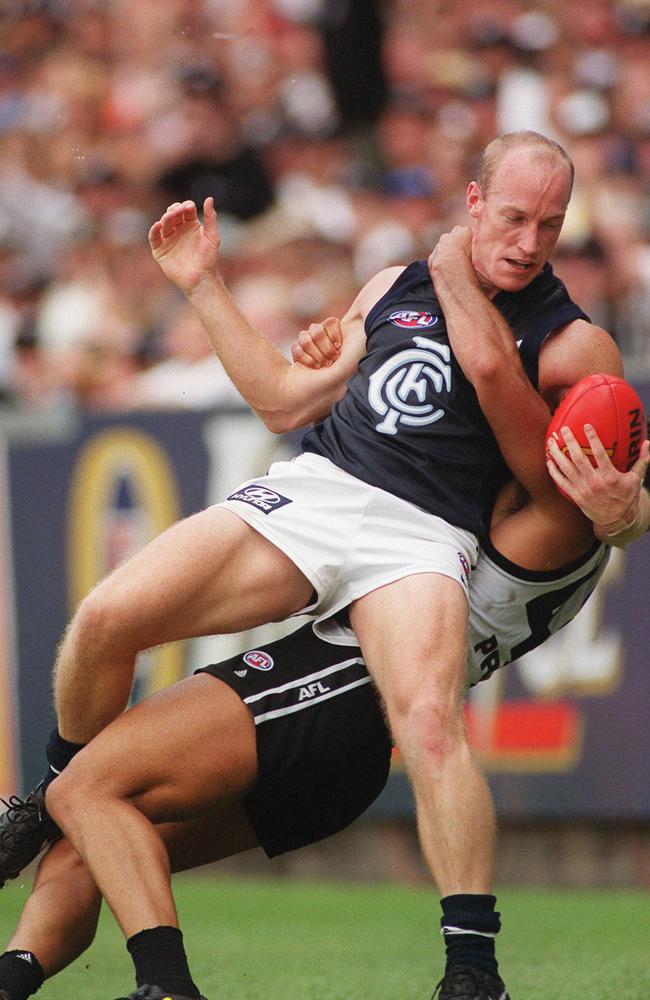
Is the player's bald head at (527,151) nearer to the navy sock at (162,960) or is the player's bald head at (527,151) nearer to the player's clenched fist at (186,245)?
the player's clenched fist at (186,245)

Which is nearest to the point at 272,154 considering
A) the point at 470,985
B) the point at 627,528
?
the point at 627,528

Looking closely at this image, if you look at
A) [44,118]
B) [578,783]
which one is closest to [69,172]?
[44,118]

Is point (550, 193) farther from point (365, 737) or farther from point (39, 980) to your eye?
point (39, 980)

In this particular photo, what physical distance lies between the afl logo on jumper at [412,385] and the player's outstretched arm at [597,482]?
357mm

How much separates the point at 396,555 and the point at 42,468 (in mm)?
4351

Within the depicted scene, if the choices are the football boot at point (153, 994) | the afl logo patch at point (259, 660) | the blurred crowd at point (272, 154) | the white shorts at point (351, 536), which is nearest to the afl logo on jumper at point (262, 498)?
the white shorts at point (351, 536)

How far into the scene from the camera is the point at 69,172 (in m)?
10.5

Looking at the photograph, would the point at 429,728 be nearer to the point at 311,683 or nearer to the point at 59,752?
the point at 311,683

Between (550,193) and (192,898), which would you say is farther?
(192,898)

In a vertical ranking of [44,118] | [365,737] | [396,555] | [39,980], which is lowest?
[39,980]

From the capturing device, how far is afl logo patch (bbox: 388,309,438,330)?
4.27 metres

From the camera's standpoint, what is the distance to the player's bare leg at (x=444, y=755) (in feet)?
11.8

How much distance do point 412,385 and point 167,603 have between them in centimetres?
87

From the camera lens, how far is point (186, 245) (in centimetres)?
468
